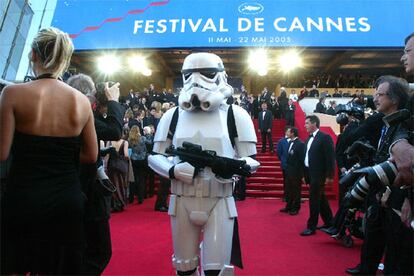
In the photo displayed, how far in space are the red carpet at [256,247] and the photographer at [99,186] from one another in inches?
49.0

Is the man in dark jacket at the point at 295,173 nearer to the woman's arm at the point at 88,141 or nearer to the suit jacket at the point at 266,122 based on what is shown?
the suit jacket at the point at 266,122

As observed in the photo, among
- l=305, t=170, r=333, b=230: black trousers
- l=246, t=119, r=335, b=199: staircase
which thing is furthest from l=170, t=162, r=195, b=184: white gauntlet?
l=246, t=119, r=335, b=199: staircase

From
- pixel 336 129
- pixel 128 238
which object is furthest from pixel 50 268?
pixel 336 129

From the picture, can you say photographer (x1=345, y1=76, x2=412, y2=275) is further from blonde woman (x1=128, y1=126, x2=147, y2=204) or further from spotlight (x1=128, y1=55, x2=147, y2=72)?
spotlight (x1=128, y1=55, x2=147, y2=72)

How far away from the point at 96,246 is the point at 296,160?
493 cm

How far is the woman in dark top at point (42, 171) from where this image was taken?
148 centimetres

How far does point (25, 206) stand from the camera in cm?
147

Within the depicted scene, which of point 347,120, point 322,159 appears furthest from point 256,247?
point 347,120

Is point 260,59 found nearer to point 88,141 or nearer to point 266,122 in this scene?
point 266,122

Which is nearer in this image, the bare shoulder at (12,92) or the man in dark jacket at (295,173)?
the bare shoulder at (12,92)

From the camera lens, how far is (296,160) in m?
6.70

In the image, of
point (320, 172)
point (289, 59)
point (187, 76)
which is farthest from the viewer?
point (289, 59)

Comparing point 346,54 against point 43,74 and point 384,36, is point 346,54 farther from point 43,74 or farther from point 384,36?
point 43,74

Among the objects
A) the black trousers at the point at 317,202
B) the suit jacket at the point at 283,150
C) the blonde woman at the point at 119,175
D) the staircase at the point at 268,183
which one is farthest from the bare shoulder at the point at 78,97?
the staircase at the point at 268,183
